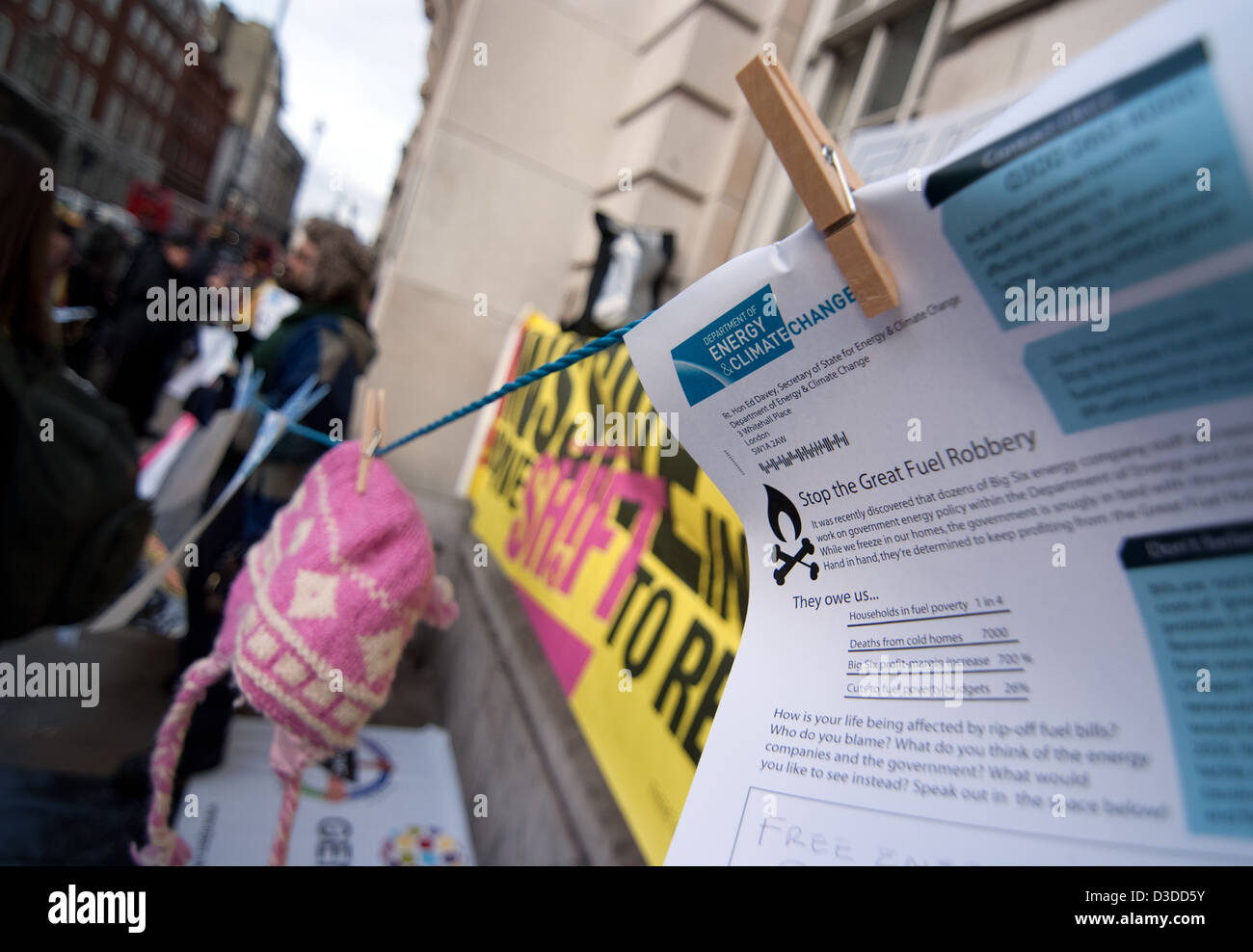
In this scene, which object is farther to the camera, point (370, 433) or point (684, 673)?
point (684, 673)

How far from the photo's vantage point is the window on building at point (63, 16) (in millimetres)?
37422

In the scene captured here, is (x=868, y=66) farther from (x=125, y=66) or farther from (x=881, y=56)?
(x=125, y=66)

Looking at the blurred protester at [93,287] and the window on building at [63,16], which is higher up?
the window on building at [63,16]

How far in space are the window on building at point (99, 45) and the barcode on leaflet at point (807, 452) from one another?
5805 centimetres

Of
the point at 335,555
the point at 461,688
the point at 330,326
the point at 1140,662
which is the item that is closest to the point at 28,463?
the point at 330,326

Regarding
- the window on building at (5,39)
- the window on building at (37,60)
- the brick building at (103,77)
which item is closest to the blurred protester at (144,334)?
the brick building at (103,77)

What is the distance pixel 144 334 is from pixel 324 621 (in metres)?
6.12

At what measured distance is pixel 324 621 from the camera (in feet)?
3.88

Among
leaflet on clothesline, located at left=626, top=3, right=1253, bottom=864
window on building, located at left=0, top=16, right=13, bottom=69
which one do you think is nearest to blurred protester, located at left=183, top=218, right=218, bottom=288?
leaflet on clothesline, located at left=626, top=3, right=1253, bottom=864
